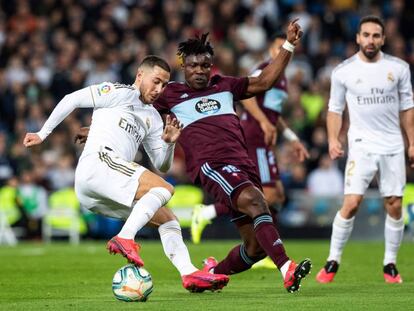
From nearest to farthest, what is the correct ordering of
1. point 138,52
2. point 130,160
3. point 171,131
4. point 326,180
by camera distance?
point 171,131
point 130,160
point 326,180
point 138,52

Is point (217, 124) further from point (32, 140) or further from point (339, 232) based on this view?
point (339, 232)

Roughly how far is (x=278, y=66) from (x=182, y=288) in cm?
230

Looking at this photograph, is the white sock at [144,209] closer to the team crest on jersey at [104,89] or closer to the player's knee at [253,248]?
the team crest on jersey at [104,89]

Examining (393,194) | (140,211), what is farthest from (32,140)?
(393,194)

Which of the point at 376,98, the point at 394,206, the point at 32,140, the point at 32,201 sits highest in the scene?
the point at 32,140

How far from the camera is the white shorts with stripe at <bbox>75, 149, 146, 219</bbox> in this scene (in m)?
9.22

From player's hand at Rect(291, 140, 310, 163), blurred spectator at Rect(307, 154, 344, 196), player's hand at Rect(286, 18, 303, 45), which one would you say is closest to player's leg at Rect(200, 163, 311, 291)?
player's hand at Rect(286, 18, 303, 45)

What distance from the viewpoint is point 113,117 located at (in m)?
9.59

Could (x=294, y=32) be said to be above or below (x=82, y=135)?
above

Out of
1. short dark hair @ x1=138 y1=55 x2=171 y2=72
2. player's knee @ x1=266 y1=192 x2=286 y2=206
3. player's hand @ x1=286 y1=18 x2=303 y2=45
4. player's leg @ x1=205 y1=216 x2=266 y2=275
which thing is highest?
player's hand @ x1=286 y1=18 x2=303 y2=45

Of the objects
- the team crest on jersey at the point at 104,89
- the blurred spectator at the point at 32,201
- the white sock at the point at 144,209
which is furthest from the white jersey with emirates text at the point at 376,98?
the blurred spectator at the point at 32,201

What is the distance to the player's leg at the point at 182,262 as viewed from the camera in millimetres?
9398

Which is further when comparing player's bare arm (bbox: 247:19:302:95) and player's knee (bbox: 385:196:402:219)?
player's knee (bbox: 385:196:402:219)

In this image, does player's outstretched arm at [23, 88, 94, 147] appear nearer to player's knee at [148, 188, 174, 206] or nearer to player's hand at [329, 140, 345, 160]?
player's knee at [148, 188, 174, 206]
